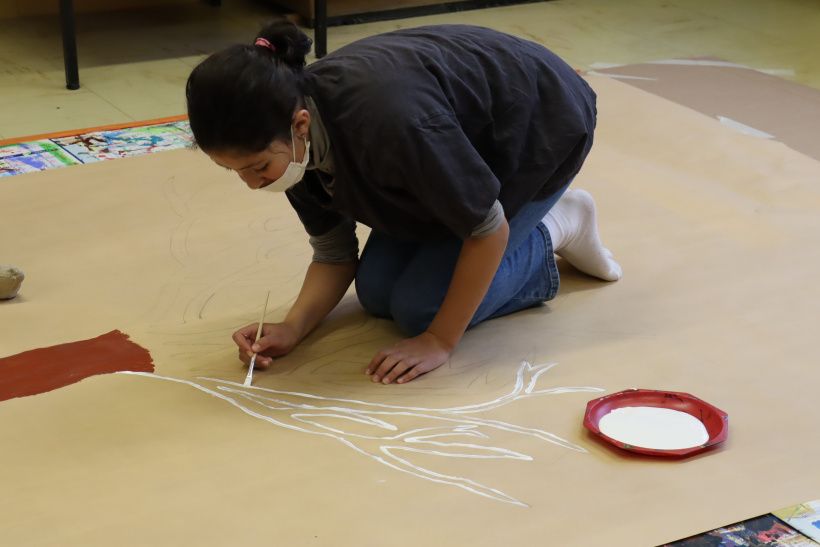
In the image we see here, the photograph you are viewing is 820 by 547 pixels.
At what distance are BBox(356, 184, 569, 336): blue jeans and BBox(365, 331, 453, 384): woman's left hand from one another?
0.09 metres

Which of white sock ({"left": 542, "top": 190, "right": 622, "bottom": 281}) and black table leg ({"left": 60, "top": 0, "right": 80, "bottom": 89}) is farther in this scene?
black table leg ({"left": 60, "top": 0, "right": 80, "bottom": 89})

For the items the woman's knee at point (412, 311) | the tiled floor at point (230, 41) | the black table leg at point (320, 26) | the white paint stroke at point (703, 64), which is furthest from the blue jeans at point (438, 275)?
the black table leg at point (320, 26)

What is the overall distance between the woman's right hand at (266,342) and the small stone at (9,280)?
1.65 feet

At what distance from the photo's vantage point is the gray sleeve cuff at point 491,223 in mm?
1567

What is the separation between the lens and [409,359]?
1.72 metres

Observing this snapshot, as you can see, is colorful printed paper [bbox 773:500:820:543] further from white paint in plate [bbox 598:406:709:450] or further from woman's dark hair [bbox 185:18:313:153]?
woman's dark hair [bbox 185:18:313:153]

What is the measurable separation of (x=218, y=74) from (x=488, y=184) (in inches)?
18.1

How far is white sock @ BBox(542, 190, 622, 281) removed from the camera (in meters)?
1.98

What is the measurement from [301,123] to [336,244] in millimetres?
407

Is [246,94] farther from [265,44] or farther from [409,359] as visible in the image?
[409,359]

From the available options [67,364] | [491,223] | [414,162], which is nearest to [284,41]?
[414,162]

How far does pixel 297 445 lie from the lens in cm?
155

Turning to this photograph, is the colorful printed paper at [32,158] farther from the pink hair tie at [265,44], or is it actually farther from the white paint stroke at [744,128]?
the white paint stroke at [744,128]

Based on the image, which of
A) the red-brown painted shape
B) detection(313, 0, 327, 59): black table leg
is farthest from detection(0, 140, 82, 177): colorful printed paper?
detection(313, 0, 327, 59): black table leg
